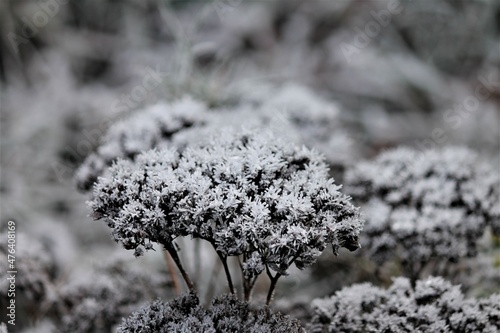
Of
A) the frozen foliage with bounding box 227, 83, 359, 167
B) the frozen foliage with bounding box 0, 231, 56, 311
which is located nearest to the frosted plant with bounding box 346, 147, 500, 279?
the frozen foliage with bounding box 227, 83, 359, 167

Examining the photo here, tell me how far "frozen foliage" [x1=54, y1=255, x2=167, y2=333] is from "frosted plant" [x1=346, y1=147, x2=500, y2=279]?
876mm

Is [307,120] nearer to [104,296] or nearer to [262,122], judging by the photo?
[262,122]

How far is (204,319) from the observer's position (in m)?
1.52

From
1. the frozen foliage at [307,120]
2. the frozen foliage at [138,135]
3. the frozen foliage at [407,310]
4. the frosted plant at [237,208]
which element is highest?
the frozen foliage at [307,120]

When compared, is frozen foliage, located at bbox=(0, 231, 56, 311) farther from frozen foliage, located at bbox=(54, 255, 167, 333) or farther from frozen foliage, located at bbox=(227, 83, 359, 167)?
frozen foliage, located at bbox=(227, 83, 359, 167)

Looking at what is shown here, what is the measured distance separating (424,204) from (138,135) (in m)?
1.08

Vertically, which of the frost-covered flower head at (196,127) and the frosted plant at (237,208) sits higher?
the frost-covered flower head at (196,127)

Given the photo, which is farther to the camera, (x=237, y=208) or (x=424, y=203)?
(x=424, y=203)

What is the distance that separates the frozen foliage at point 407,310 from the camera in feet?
5.39

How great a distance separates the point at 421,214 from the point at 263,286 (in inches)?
49.2

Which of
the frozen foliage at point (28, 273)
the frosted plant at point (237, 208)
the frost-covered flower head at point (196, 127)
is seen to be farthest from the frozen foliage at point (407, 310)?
the frozen foliage at point (28, 273)

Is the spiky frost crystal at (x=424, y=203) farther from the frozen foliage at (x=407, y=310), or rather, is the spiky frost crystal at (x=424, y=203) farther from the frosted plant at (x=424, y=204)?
the frozen foliage at (x=407, y=310)

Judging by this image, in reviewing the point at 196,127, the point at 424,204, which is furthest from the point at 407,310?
the point at 196,127

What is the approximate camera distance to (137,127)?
2146mm
